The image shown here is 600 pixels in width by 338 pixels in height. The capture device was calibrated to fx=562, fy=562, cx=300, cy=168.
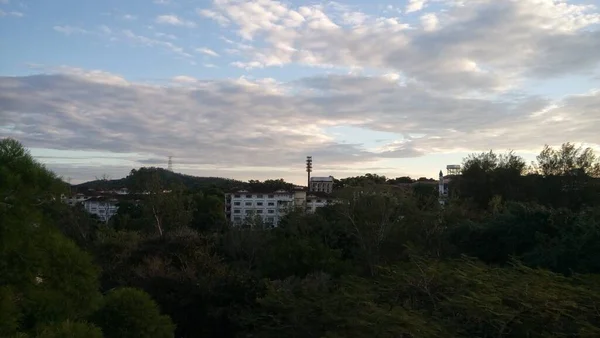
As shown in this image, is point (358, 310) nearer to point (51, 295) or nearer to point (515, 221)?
point (51, 295)

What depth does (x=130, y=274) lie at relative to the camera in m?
19.8

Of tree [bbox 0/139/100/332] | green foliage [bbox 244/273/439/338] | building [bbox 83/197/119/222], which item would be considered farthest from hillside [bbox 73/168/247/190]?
tree [bbox 0/139/100/332]

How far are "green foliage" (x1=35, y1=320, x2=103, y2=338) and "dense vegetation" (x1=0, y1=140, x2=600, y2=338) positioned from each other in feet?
0.05

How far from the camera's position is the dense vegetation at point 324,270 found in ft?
18.4

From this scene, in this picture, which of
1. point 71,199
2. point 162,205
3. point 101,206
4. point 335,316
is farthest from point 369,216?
point 101,206

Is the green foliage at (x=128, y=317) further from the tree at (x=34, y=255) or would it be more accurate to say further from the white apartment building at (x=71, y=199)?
the tree at (x=34, y=255)

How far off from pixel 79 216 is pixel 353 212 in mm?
15893

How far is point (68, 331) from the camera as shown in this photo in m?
4.93

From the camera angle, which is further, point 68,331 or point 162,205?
point 162,205

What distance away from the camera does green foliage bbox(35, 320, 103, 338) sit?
4.89 meters

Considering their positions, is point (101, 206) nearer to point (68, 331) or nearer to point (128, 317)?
point (128, 317)

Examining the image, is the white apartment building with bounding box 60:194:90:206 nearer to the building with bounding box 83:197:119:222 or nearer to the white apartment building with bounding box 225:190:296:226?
the building with bounding box 83:197:119:222

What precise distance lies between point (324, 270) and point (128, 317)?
12.0m

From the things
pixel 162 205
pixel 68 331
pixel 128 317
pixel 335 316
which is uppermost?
pixel 162 205
